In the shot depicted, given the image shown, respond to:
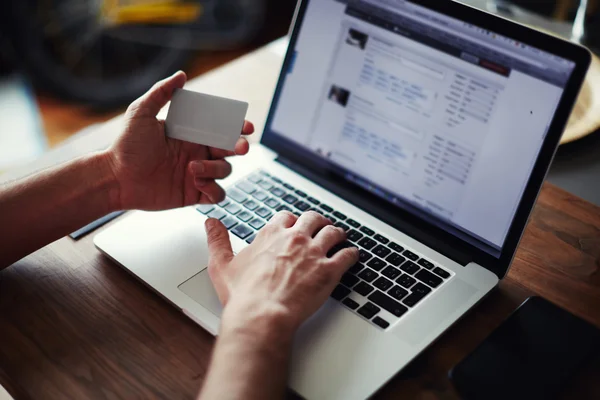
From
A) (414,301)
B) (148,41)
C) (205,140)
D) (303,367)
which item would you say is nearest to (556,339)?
(414,301)

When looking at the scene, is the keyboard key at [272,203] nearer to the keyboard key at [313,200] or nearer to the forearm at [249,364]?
the keyboard key at [313,200]

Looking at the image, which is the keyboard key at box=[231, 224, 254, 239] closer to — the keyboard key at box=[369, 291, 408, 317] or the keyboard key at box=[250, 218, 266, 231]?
the keyboard key at box=[250, 218, 266, 231]

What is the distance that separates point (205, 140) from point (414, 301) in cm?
37

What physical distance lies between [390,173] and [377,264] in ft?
0.50

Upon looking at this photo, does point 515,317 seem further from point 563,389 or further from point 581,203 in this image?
point 581,203

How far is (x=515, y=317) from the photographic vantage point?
75 centimetres

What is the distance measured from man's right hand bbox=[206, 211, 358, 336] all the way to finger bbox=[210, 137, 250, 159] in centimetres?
12

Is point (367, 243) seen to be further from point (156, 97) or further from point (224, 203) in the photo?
point (156, 97)

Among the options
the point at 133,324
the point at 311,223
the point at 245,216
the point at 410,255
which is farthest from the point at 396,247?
the point at 133,324

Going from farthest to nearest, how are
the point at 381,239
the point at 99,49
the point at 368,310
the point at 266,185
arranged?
1. the point at 99,49
2. the point at 266,185
3. the point at 381,239
4. the point at 368,310

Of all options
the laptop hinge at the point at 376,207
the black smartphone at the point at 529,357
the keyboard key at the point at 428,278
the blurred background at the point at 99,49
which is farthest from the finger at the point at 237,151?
the blurred background at the point at 99,49

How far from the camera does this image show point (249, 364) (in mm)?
634

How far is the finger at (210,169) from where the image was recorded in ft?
2.86

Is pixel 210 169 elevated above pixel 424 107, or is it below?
below
